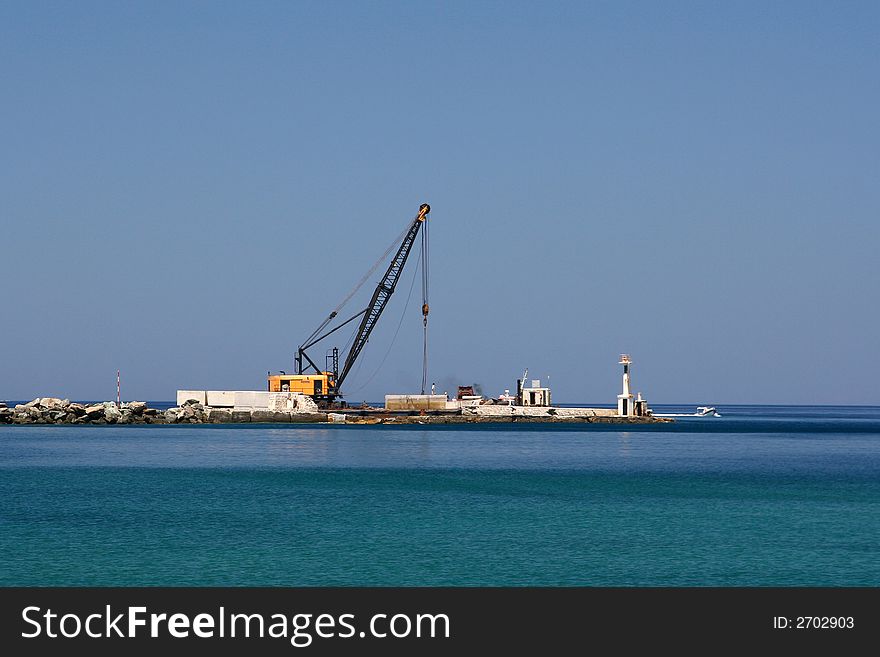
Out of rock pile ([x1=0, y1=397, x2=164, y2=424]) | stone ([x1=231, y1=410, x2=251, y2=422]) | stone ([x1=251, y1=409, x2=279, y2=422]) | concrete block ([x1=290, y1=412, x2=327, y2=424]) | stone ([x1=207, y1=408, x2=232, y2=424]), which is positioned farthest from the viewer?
stone ([x1=251, y1=409, x2=279, y2=422])

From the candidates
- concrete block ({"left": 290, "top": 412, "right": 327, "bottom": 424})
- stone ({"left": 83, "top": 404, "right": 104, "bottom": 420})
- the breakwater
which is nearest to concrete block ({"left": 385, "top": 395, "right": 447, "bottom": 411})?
the breakwater

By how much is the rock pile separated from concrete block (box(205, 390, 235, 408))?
27.7 ft

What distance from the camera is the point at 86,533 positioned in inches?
1499

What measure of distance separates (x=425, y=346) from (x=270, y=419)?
24306mm

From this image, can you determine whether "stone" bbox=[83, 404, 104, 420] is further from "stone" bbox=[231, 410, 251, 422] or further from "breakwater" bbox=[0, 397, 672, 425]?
"stone" bbox=[231, 410, 251, 422]

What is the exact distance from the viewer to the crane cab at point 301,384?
501 ft

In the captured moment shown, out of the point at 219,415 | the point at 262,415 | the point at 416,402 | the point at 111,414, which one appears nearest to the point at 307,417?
A: the point at 262,415

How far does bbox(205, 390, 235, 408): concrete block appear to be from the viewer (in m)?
151

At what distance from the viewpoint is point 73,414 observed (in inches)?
5546

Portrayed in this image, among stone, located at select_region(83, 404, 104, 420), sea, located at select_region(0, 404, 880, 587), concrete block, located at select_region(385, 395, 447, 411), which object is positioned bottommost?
sea, located at select_region(0, 404, 880, 587)
